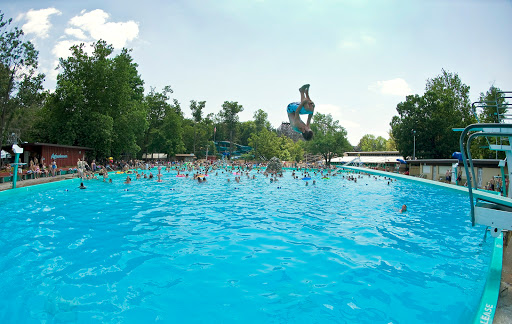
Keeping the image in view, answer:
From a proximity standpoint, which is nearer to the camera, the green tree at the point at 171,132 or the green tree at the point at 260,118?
the green tree at the point at 171,132

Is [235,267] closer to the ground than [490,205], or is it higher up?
closer to the ground

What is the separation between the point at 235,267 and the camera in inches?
267

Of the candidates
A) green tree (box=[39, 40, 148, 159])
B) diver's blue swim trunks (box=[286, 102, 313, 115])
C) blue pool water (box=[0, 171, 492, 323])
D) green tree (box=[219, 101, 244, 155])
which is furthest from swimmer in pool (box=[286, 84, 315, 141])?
green tree (box=[219, 101, 244, 155])

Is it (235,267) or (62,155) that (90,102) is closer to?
(62,155)

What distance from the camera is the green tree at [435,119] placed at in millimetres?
39750

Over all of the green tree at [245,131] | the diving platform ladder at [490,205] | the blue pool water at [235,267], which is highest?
the green tree at [245,131]

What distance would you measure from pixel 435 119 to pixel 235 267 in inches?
1680

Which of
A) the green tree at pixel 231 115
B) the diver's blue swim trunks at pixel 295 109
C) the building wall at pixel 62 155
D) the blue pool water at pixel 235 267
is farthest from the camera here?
the green tree at pixel 231 115

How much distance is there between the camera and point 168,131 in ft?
181

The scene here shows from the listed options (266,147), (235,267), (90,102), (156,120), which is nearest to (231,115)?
(266,147)

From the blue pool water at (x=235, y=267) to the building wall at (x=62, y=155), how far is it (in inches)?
643

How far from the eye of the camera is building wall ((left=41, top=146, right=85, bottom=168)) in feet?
85.7

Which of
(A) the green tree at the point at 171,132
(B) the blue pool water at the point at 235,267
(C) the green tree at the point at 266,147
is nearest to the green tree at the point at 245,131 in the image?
(C) the green tree at the point at 266,147

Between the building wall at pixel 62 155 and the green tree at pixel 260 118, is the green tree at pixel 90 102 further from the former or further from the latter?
the green tree at pixel 260 118
